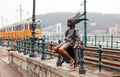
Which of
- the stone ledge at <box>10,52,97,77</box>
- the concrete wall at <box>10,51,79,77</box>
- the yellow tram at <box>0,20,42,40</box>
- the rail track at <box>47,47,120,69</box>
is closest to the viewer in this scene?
the stone ledge at <box>10,52,97,77</box>

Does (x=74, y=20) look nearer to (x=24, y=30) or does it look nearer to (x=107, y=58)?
(x=107, y=58)

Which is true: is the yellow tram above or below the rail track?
above

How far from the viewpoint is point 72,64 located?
388 inches

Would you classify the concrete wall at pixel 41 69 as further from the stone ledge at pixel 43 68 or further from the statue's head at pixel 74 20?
the statue's head at pixel 74 20

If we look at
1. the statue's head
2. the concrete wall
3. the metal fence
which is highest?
the statue's head

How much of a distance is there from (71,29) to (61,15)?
106424 millimetres

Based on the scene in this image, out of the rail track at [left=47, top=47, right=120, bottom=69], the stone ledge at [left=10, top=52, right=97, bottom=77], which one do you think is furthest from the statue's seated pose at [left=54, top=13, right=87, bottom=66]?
the rail track at [left=47, top=47, right=120, bottom=69]

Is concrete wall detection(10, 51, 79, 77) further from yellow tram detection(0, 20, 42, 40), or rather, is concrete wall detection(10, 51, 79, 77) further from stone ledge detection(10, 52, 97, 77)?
yellow tram detection(0, 20, 42, 40)

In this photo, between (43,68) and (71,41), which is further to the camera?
(43,68)

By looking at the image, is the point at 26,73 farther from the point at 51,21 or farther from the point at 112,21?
the point at 51,21

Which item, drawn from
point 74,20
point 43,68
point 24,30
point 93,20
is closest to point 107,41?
point 43,68

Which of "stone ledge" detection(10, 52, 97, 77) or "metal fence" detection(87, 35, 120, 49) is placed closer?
"stone ledge" detection(10, 52, 97, 77)

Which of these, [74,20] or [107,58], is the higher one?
[74,20]

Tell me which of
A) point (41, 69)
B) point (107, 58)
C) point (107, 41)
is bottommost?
point (41, 69)
